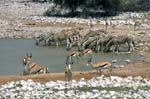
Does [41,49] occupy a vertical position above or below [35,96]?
below

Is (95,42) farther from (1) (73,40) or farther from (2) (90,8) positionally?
(2) (90,8)

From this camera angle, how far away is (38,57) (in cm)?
3656

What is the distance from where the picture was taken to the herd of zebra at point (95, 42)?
1508 inches

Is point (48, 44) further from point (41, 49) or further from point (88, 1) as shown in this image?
point (88, 1)

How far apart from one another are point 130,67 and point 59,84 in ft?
24.4

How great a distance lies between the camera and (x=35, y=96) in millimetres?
19938

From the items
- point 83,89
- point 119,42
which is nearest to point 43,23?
point 119,42

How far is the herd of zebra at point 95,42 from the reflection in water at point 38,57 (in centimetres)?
97

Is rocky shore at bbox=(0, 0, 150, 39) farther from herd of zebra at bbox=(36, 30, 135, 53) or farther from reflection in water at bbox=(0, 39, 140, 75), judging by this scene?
herd of zebra at bbox=(36, 30, 135, 53)

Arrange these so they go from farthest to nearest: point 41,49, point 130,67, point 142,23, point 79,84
A: 1. point 142,23
2. point 41,49
3. point 130,67
4. point 79,84

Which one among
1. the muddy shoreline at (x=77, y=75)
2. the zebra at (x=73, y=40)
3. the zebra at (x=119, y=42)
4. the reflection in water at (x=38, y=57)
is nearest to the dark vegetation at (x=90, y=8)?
the reflection in water at (x=38, y=57)

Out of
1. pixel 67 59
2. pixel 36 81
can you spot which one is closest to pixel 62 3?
pixel 67 59

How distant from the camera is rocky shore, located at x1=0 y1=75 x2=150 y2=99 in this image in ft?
65.7

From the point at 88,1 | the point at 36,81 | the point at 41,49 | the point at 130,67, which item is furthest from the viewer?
the point at 88,1
